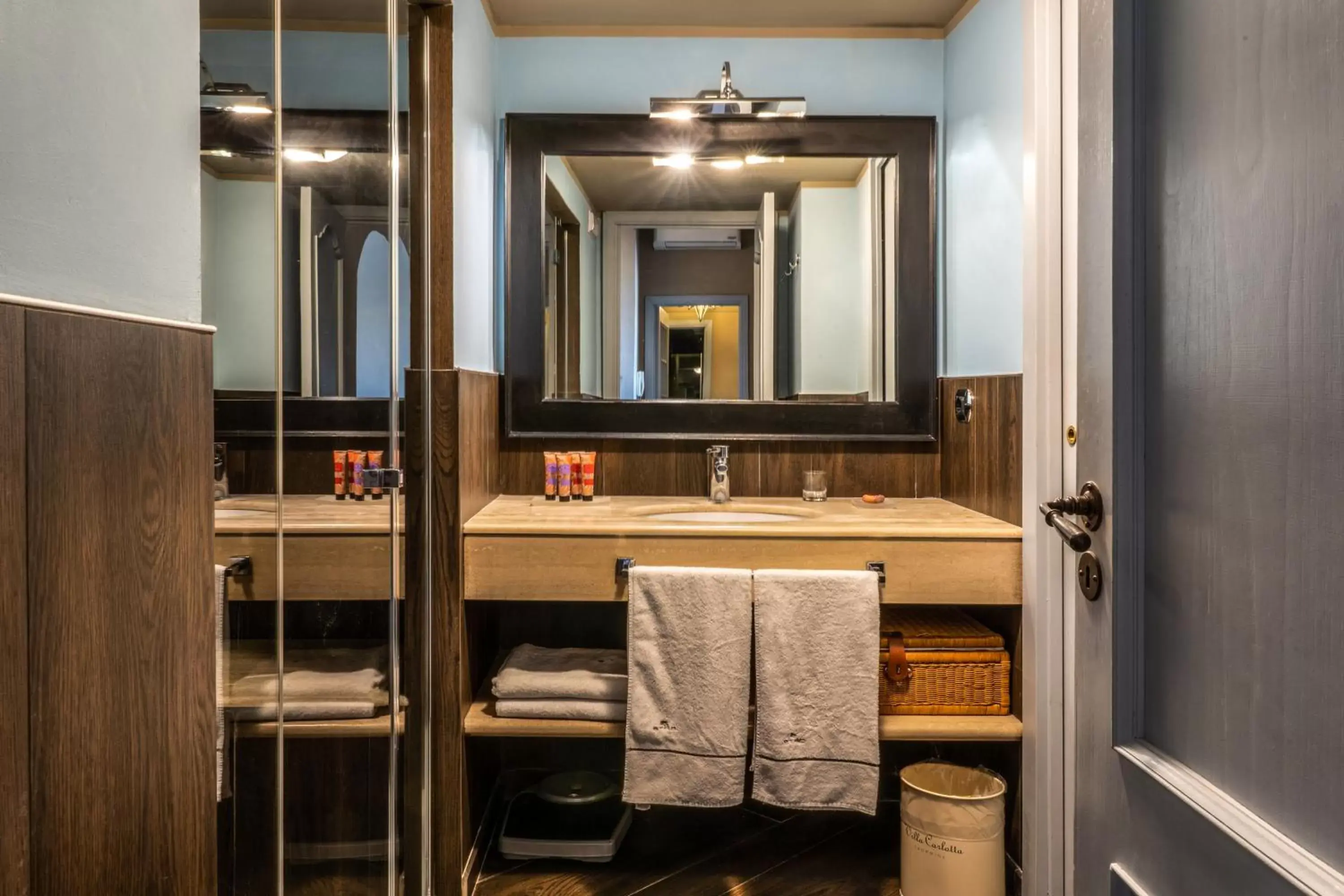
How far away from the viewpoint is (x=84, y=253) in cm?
68

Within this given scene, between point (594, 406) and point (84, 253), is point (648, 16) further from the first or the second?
point (84, 253)

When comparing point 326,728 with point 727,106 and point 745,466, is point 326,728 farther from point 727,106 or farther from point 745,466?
point 727,106

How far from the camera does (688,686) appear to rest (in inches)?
73.7

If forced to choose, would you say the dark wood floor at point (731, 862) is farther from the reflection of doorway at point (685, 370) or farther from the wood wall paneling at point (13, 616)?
the wood wall paneling at point (13, 616)

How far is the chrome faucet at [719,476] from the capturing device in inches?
93.7

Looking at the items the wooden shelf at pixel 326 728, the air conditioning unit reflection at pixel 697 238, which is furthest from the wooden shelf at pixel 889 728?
the air conditioning unit reflection at pixel 697 238

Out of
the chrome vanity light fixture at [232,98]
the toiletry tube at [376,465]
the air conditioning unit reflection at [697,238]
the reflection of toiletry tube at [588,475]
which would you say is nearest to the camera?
the chrome vanity light fixture at [232,98]

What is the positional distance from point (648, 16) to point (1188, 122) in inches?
77.2

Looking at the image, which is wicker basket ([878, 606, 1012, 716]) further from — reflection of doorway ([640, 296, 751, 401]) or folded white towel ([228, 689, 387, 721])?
folded white towel ([228, 689, 387, 721])

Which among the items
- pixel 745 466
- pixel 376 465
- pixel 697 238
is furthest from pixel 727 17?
pixel 376 465

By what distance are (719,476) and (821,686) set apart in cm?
71

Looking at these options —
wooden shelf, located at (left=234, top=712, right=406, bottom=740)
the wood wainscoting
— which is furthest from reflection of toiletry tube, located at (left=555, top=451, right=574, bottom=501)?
the wood wainscoting

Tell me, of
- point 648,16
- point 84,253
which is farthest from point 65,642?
point 648,16

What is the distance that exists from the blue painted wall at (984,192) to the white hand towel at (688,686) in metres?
0.86
